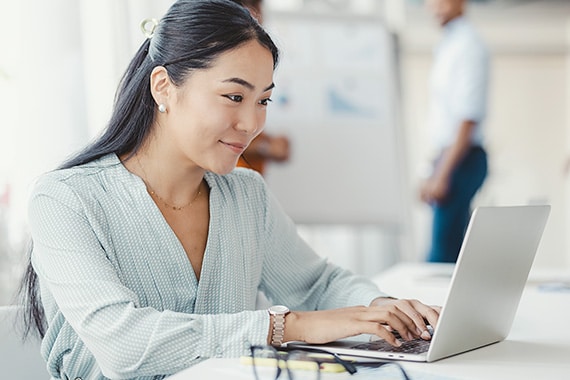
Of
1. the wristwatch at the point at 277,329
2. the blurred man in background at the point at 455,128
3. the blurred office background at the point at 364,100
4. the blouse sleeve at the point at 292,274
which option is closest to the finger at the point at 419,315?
the wristwatch at the point at 277,329

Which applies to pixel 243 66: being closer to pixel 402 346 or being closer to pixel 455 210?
pixel 402 346

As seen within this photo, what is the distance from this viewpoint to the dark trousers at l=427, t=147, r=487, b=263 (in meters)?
4.31

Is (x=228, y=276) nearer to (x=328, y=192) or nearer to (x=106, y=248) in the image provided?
(x=106, y=248)

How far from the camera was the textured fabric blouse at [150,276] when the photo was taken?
1.23 meters

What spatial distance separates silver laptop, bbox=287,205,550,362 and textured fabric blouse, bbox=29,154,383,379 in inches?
7.7

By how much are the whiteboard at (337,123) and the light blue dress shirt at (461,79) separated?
638 millimetres

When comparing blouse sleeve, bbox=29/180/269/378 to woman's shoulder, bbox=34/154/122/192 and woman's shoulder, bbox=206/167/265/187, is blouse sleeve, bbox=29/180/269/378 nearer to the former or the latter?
woman's shoulder, bbox=34/154/122/192

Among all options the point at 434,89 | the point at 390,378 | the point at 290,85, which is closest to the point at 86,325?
the point at 390,378

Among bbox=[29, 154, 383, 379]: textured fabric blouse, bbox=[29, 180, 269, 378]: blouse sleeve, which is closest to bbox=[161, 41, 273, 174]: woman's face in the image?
bbox=[29, 154, 383, 379]: textured fabric blouse

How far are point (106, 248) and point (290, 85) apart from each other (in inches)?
82.6

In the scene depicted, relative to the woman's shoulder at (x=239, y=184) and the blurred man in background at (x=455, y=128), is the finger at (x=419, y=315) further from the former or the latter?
the blurred man in background at (x=455, y=128)

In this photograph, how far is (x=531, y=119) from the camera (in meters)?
6.20

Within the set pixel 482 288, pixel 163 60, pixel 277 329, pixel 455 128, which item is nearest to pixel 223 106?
pixel 163 60

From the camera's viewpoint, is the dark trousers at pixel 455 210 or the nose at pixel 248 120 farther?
the dark trousers at pixel 455 210
